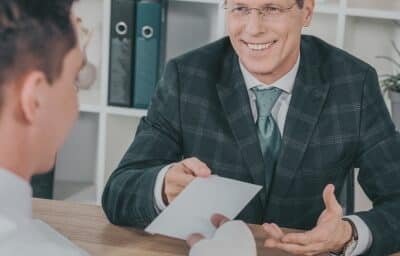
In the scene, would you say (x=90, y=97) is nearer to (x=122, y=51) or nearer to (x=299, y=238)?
(x=122, y=51)

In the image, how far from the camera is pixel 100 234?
1.55 meters

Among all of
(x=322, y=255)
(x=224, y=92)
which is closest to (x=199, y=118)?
(x=224, y=92)

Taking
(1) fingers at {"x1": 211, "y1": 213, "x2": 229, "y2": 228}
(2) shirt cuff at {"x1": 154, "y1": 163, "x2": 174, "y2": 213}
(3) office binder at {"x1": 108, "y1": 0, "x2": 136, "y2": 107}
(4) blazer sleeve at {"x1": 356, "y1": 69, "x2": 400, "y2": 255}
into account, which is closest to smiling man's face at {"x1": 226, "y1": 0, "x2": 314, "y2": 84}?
(4) blazer sleeve at {"x1": 356, "y1": 69, "x2": 400, "y2": 255}

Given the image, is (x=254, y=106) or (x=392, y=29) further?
(x=392, y=29)

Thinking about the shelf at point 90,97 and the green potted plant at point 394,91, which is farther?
the shelf at point 90,97

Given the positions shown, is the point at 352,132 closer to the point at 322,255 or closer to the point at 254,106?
the point at 254,106

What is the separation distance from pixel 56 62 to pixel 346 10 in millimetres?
1960

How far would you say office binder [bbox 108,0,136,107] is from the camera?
2.80 metres

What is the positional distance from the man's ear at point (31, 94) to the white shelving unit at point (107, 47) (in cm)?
195

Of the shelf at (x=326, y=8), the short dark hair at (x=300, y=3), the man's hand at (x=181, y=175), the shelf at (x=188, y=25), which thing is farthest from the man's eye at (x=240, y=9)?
the shelf at (x=188, y=25)

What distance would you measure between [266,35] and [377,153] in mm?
372

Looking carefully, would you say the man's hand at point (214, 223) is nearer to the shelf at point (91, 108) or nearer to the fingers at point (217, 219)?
the fingers at point (217, 219)

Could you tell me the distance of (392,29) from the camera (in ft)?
9.57

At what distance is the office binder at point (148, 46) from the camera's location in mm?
2793
